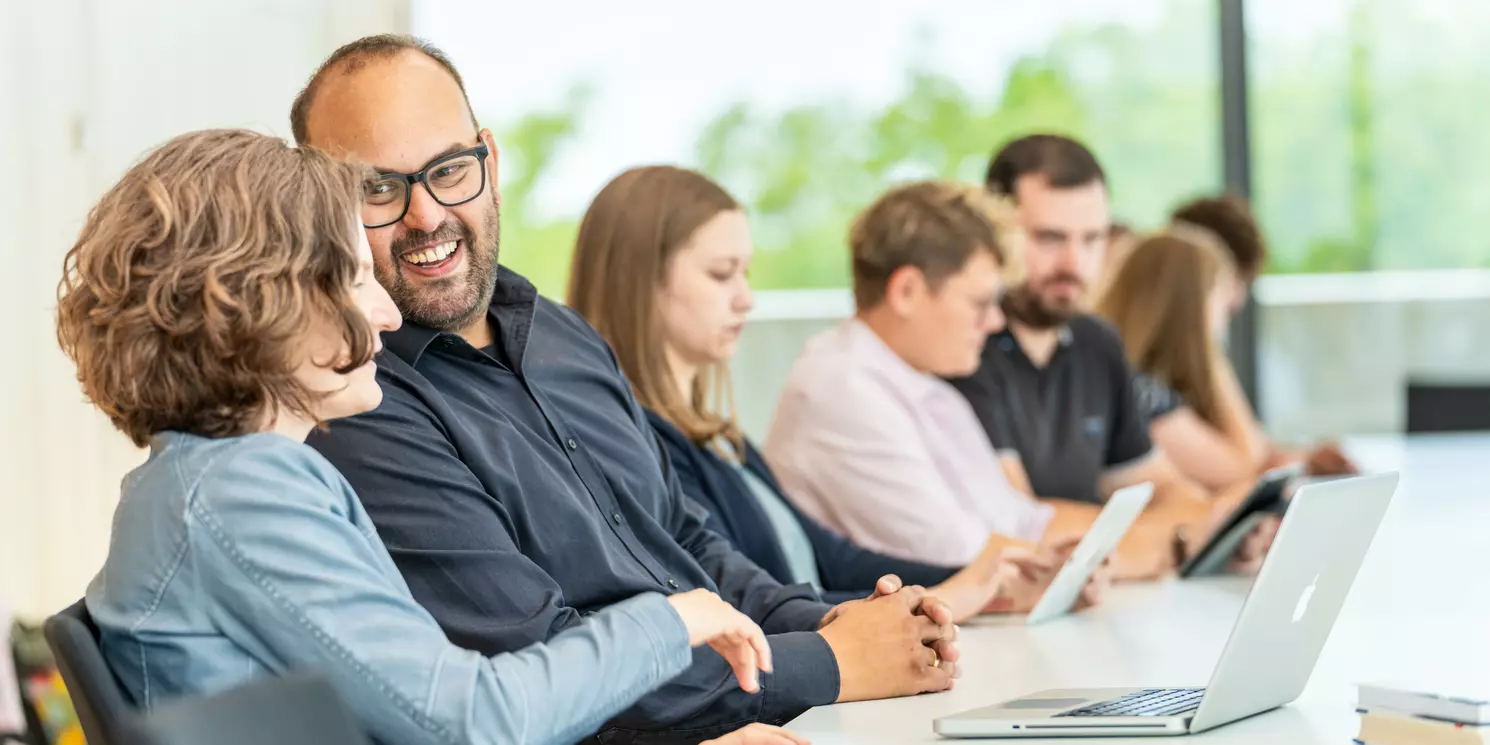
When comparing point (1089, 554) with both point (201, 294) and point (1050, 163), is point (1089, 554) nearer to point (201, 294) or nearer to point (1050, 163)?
point (201, 294)

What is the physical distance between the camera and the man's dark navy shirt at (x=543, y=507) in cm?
155

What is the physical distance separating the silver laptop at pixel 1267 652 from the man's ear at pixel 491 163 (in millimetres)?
860

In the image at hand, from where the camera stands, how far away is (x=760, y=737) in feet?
4.90

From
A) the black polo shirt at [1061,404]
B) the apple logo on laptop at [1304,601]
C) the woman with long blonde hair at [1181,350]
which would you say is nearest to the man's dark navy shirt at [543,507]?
the apple logo on laptop at [1304,601]

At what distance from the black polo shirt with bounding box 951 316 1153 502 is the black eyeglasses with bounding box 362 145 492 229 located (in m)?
1.69

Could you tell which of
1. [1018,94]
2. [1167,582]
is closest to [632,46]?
[1018,94]

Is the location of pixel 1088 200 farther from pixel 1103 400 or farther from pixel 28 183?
pixel 28 183

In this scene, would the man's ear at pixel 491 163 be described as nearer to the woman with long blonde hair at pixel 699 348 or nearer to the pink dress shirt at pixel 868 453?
the woman with long blonde hair at pixel 699 348

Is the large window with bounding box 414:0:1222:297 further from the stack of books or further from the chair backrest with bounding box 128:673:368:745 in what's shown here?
the chair backrest with bounding box 128:673:368:745

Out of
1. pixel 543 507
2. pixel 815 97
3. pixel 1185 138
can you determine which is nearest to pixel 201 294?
pixel 543 507

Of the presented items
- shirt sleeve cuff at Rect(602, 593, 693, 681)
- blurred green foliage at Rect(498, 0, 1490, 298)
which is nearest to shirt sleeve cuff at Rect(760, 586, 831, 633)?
shirt sleeve cuff at Rect(602, 593, 693, 681)

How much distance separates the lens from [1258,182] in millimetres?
6164

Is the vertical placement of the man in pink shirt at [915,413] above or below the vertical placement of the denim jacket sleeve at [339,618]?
below

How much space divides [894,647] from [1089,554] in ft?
1.90
